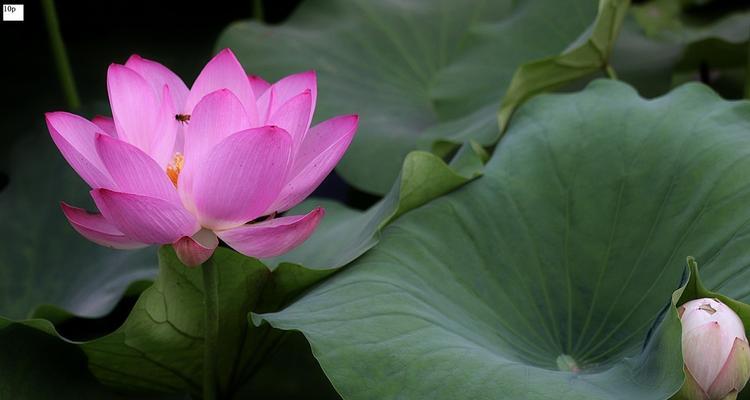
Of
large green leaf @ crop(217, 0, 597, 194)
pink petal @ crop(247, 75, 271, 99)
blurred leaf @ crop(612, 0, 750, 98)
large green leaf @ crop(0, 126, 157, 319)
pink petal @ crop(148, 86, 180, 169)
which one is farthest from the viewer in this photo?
blurred leaf @ crop(612, 0, 750, 98)

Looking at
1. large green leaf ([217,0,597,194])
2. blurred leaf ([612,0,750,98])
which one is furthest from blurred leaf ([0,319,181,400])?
blurred leaf ([612,0,750,98])

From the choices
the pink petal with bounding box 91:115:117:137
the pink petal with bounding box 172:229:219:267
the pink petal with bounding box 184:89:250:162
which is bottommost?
the pink petal with bounding box 172:229:219:267

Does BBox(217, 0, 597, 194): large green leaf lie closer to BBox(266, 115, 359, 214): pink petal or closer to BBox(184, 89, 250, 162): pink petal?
BBox(266, 115, 359, 214): pink petal

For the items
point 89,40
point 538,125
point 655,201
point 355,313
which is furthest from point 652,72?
point 89,40

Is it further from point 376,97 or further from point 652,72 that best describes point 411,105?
point 652,72

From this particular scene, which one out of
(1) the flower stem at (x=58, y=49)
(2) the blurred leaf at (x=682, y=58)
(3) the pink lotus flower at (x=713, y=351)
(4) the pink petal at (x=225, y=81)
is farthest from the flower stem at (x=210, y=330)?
(2) the blurred leaf at (x=682, y=58)

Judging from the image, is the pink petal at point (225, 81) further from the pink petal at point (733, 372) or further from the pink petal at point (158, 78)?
the pink petal at point (733, 372)
